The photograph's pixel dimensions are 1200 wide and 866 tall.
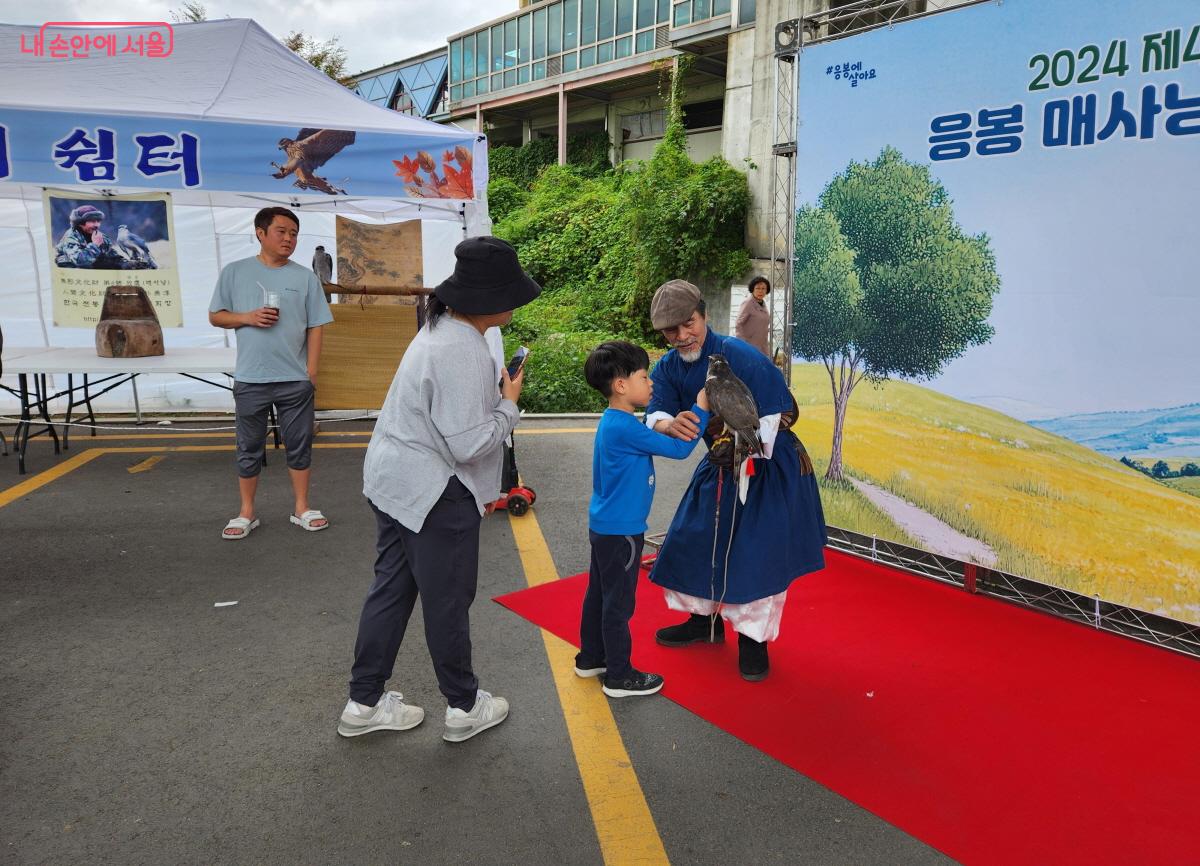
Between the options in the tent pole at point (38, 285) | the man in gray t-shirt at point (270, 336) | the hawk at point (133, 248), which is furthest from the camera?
the tent pole at point (38, 285)

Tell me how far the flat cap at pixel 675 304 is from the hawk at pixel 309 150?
3885mm

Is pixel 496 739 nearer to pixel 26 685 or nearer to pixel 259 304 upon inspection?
pixel 26 685

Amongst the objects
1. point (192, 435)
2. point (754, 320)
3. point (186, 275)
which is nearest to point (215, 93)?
point (186, 275)

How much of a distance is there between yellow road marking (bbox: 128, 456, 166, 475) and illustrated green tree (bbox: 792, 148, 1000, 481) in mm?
5304

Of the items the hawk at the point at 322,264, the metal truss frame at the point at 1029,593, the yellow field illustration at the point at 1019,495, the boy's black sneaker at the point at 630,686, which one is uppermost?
the hawk at the point at 322,264

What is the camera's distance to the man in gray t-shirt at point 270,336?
4.94 meters

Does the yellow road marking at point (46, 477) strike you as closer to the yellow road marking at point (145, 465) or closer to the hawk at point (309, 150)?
the yellow road marking at point (145, 465)

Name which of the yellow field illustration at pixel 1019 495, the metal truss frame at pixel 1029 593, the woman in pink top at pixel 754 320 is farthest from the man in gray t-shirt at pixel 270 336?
the woman in pink top at pixel 754 320

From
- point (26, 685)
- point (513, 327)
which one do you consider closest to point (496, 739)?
point (26, 685)

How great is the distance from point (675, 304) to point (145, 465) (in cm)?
560

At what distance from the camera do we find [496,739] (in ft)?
9.68

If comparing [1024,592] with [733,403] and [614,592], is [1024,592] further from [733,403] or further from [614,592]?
[614,592]

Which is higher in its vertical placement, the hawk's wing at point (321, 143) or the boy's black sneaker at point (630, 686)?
the hawk's wing at point (321, 143)

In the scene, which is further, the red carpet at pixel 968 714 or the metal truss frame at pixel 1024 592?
the metal truss frame at pixel 1024 592
